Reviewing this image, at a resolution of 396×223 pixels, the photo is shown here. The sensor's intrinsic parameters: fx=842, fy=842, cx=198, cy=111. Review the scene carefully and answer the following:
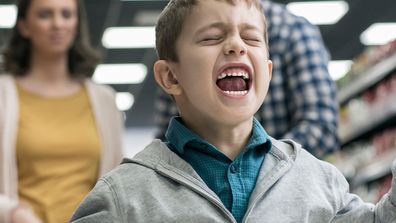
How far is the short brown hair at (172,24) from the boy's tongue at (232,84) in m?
0.12

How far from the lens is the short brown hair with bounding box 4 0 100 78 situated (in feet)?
9.06

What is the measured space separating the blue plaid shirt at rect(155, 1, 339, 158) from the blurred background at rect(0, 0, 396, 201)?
3309 mm

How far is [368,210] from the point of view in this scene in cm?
154

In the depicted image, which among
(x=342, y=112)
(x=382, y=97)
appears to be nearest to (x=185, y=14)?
(x=382, y=97)

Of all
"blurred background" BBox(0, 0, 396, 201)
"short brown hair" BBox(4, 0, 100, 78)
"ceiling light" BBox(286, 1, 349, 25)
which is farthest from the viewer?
"ceiling light" BBox(286, 1, 349, 25)

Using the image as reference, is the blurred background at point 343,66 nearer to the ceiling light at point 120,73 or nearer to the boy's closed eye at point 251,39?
the ceiling light at point 120,73

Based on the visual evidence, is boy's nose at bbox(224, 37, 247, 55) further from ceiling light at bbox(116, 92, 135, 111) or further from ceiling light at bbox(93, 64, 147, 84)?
ceiling light at bbox(116, 92, 135, 111)

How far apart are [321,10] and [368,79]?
3.63m

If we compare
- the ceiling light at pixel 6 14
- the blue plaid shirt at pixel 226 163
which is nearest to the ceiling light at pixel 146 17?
the ceiling light at pixel 6 14

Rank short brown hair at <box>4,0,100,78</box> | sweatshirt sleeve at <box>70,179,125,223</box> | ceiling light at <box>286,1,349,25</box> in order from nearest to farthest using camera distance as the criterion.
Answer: sweatshirt sleeve at <box>70,179,125,223</box>
short brown hair at <box>4,0,100,78</box>
ceiling light at <box>286,1,349,25</box>

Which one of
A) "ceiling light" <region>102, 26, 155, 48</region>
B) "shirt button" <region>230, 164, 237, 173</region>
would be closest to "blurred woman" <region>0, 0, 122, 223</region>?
"shirt button" <region>230, 164, 237, 173</region>

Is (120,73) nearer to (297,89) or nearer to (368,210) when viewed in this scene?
(297,89)

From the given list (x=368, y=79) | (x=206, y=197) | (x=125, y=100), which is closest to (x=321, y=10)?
(x=368, y=79)

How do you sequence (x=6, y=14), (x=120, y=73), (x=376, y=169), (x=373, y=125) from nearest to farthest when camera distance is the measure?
(x=376, y=169) → (x=373, y=125) → (x=6, y=14) → (x=120, y=73)
